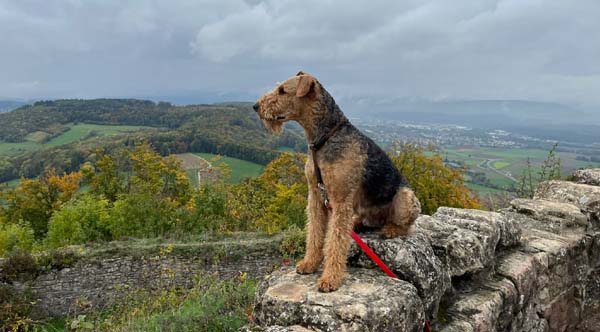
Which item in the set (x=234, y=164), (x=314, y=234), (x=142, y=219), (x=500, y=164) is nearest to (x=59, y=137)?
(x=234, y=164)

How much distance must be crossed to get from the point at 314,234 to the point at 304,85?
138cm

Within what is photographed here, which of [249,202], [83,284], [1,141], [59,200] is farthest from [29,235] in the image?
[1,141]

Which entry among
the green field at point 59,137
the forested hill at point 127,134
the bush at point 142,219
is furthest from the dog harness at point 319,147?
the green field at point 59,137

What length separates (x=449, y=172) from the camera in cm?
2997

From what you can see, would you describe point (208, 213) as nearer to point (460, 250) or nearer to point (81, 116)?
point (460, 250)

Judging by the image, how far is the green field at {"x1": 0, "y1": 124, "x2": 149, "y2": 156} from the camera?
94.1 m

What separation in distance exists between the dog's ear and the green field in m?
106

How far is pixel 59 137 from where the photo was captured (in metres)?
103

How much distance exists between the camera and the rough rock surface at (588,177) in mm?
6613

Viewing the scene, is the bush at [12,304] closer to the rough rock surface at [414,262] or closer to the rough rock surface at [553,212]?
the rough rock surface at [414,262]

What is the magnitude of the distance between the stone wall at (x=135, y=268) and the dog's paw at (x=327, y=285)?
15.8m

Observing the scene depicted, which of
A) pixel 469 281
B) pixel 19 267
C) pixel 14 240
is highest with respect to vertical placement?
pixel 469 281

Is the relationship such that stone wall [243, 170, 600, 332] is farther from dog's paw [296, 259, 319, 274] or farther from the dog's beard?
the dog's beard

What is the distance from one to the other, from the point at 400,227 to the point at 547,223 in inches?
127
